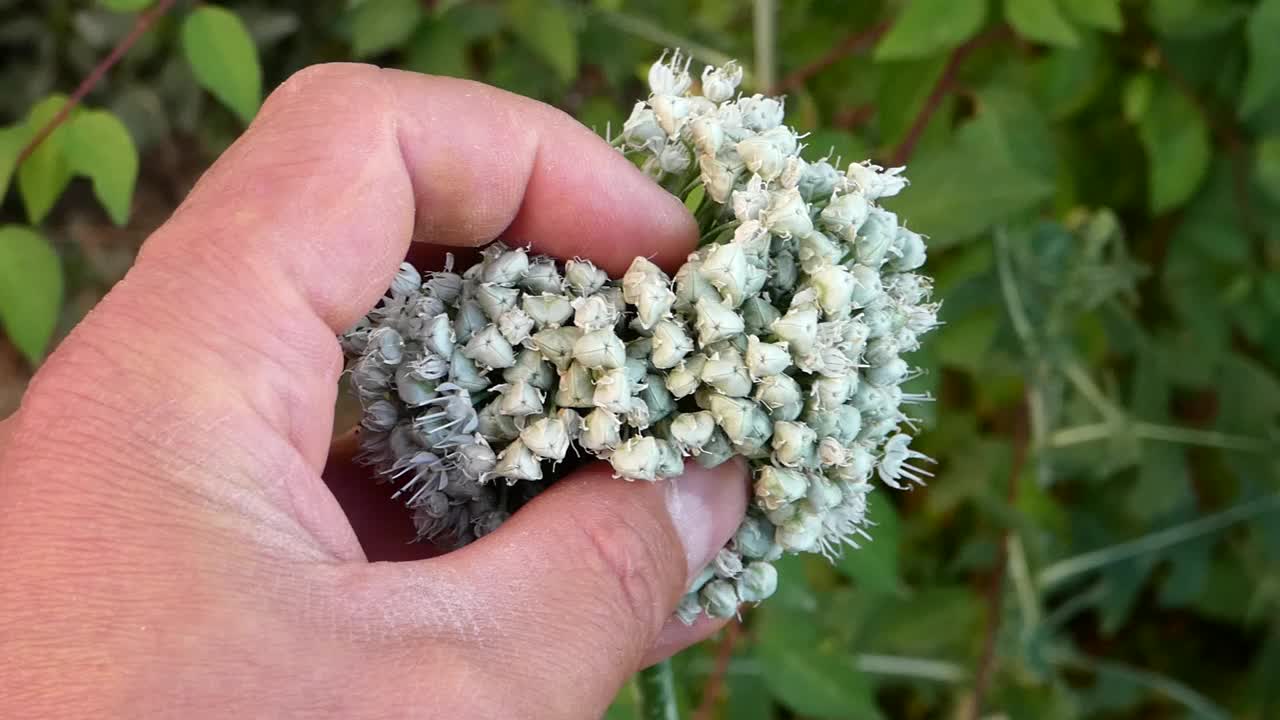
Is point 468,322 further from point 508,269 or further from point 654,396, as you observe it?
point 654,396

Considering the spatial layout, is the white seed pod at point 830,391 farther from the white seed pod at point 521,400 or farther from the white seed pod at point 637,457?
the white seed pod at point 521,400

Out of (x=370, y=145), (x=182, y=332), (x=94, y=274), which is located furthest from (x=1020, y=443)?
(x=94, y=274)

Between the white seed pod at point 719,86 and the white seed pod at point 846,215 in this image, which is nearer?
the white seed pod at point 846,215

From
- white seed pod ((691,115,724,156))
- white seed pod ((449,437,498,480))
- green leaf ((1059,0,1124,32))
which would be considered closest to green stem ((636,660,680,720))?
white seed pod ((449,437,498,480))

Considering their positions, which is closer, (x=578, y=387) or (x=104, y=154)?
(x=578, y=387)

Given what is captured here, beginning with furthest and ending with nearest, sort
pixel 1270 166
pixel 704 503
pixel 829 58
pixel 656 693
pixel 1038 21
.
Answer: pixel 1270 166 → pixel 829 58 → pixel 1038 21 → pixel 656 693 → pixel 704 503

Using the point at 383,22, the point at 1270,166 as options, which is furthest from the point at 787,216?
the point at 1270,166

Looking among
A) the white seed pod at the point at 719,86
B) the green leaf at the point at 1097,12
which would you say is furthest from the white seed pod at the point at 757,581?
the green leaf at the point at 1097,12
